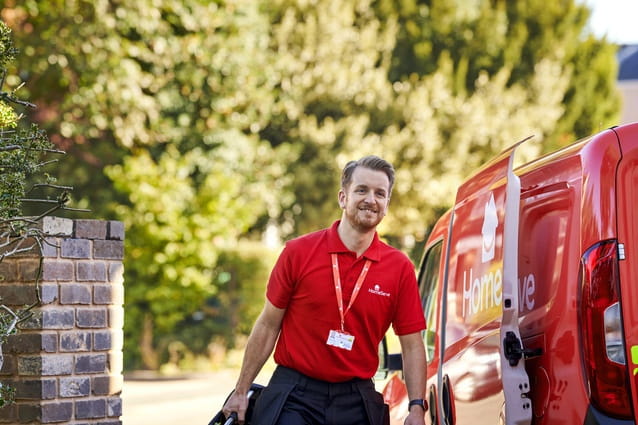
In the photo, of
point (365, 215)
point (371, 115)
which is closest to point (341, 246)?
point (365, 215)

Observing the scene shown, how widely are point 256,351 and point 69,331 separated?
3.35 feet

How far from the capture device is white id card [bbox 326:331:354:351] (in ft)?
16.1

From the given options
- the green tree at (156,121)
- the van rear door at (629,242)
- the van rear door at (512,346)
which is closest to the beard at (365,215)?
the van rear door at (512,346)

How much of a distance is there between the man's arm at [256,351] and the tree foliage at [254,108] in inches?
599

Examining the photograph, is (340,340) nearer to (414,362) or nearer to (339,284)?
(339,284)

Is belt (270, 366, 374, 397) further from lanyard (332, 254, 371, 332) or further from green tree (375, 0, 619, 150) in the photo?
green tree (375, 0, 619, 150)

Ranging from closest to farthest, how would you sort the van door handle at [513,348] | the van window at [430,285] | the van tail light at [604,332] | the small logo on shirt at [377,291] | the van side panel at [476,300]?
1. the van tail light at [604,332]
2. the van door handle at [513,348]
3. the van side panel at [476,300]
4. the small logo on shirt at [377,291]
5. the van window at [430,285]

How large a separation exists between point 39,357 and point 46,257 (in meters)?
0.44

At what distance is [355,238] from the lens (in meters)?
5.02

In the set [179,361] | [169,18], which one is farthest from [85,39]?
[179,361]

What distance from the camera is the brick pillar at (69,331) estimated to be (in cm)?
551

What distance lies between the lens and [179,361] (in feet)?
71.0

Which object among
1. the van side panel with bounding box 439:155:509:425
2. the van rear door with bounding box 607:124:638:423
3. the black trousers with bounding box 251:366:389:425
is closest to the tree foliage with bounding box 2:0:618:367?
the van side panel with bounding box 439:155:509:425

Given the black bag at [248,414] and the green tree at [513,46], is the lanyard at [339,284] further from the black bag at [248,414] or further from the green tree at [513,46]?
the green tree at [513,46]
